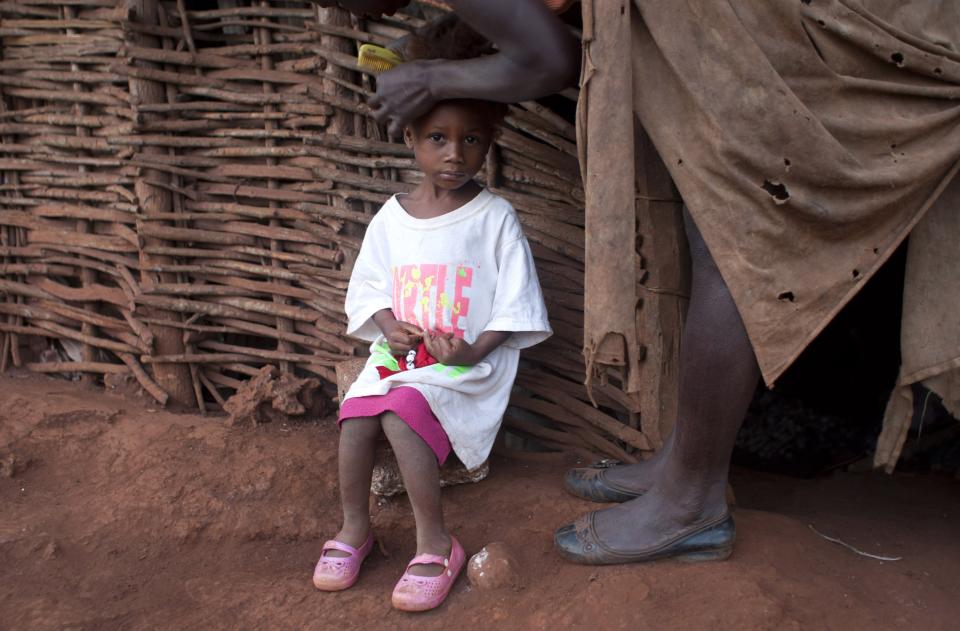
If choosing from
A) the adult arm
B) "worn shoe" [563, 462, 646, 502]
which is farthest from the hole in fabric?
"worn shoe" [563, 462, 646, 502]

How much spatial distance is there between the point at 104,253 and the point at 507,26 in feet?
8.22

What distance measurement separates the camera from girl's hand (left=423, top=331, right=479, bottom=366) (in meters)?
2.20

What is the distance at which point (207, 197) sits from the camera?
3.37 metres

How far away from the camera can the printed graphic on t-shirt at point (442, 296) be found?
2.33 m

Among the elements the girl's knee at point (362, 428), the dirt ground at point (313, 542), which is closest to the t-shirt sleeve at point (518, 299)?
the girl's knee at point (362, 428)

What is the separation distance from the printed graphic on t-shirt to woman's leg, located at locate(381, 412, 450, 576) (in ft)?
1.10

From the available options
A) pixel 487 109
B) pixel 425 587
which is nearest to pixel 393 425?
pixel 425 587

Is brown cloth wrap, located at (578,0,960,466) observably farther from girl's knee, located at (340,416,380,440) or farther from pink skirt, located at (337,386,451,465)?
girl's knee, located at (340,416,380,440)

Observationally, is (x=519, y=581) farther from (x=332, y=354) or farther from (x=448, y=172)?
(x=332, y=354)

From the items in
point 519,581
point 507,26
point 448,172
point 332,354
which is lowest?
point 519,581

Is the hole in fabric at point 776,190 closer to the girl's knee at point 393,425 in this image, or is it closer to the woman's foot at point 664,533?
the woman's foot at point 664,533

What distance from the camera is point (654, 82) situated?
1695mm

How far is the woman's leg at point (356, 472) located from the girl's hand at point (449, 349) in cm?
24

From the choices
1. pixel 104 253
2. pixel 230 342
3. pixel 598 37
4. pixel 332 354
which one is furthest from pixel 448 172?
pixel 104 253
